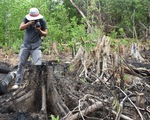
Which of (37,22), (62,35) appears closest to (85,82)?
(37,22)

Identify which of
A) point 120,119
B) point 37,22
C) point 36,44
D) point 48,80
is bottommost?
point 120,119

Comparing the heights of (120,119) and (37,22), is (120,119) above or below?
below

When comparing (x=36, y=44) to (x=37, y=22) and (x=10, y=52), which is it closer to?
(x=37, y=22)

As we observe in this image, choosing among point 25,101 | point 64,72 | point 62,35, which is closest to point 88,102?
point 25,101

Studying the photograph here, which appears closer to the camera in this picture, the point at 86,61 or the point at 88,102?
the point at 88,102

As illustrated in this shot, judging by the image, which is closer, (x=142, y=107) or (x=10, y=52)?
(x=142, y=107)

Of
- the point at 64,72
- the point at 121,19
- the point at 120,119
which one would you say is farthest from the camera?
the point at 121,19

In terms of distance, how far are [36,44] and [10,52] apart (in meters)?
6.99

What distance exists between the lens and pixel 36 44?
283 inches

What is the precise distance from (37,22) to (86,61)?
1.79 meters

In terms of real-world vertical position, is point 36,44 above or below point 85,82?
above

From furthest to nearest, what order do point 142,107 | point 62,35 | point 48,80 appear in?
1. point 62,35
2. point 48,80
3. point 142,107

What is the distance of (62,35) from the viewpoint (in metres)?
17.3

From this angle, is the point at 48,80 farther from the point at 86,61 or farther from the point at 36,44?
the point at 86,61
